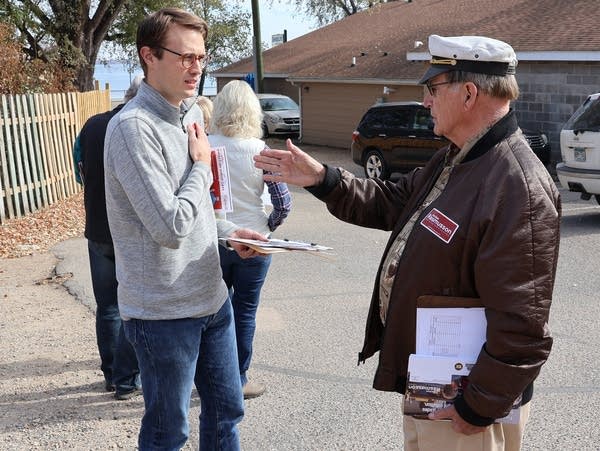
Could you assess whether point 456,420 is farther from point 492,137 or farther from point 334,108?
point 334,108

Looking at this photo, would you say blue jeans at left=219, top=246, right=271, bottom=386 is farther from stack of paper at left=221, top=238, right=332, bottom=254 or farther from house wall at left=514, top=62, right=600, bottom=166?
house wall at left=514, top=62, right=600, bottom=166

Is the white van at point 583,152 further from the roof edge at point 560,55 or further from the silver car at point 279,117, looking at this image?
the silver car at point 279,117

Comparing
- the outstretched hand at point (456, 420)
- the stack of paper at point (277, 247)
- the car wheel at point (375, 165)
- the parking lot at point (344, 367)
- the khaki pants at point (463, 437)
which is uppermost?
the stack of paper at point (277, 247)

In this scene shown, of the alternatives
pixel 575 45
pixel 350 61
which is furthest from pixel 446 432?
pixel 350 61

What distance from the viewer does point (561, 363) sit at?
512 centimetres

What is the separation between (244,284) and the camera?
4.23m

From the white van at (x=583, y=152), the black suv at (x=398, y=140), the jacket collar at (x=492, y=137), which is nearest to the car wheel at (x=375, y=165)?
the black suv at (x=398, y=140)

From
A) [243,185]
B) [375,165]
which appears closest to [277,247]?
[243,185]

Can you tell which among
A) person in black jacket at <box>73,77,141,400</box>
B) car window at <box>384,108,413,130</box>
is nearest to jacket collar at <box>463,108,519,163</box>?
person in black jacket at <box>73,77,141,400</box>

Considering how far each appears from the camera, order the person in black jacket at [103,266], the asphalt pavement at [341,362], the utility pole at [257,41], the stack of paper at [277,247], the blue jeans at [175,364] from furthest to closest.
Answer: the utility pole at [257,41], the person in black jacket at [103,266], the asphalt pavement at [341,362], the stack of paper at [277,247], the blue jeans at [175,364]

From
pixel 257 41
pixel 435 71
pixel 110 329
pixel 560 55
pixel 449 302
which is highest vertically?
pixel 257 41

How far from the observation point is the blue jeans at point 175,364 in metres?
2.72

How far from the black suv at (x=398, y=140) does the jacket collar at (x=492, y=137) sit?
13081 millimetres

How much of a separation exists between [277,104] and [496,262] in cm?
2717
